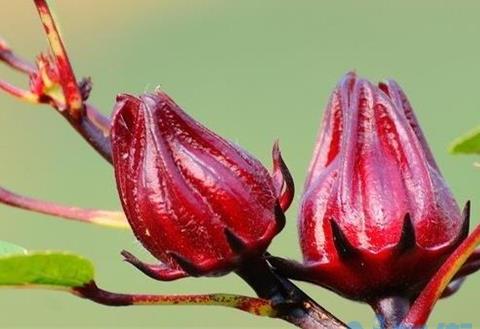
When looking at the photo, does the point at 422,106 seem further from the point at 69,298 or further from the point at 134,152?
the point at 134,152

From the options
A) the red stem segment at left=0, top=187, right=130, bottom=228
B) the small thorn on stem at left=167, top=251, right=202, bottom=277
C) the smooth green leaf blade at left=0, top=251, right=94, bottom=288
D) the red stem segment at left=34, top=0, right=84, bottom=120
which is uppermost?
the red stem segment at left=34, top=0, right=84, bottom=120

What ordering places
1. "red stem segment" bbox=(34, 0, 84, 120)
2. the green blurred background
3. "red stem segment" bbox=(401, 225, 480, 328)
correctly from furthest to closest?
1. the green blurred background
2. "red stem segment" bbox=(34, 0, 84, 120)
3. "red stem segment" bbox=(401, 225, 480, 328)

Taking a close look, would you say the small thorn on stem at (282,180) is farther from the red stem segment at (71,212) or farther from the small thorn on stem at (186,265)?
the red stem segment at (71,212)

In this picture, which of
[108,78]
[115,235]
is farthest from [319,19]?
[115,235]

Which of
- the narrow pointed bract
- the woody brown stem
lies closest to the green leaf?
the narrow pointed bract

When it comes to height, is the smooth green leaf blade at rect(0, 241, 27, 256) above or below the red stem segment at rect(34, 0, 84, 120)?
below

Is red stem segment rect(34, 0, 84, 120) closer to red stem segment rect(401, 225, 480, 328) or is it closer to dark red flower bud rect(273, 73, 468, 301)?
dark red flower bud rect(273, 73, 468, 301)
